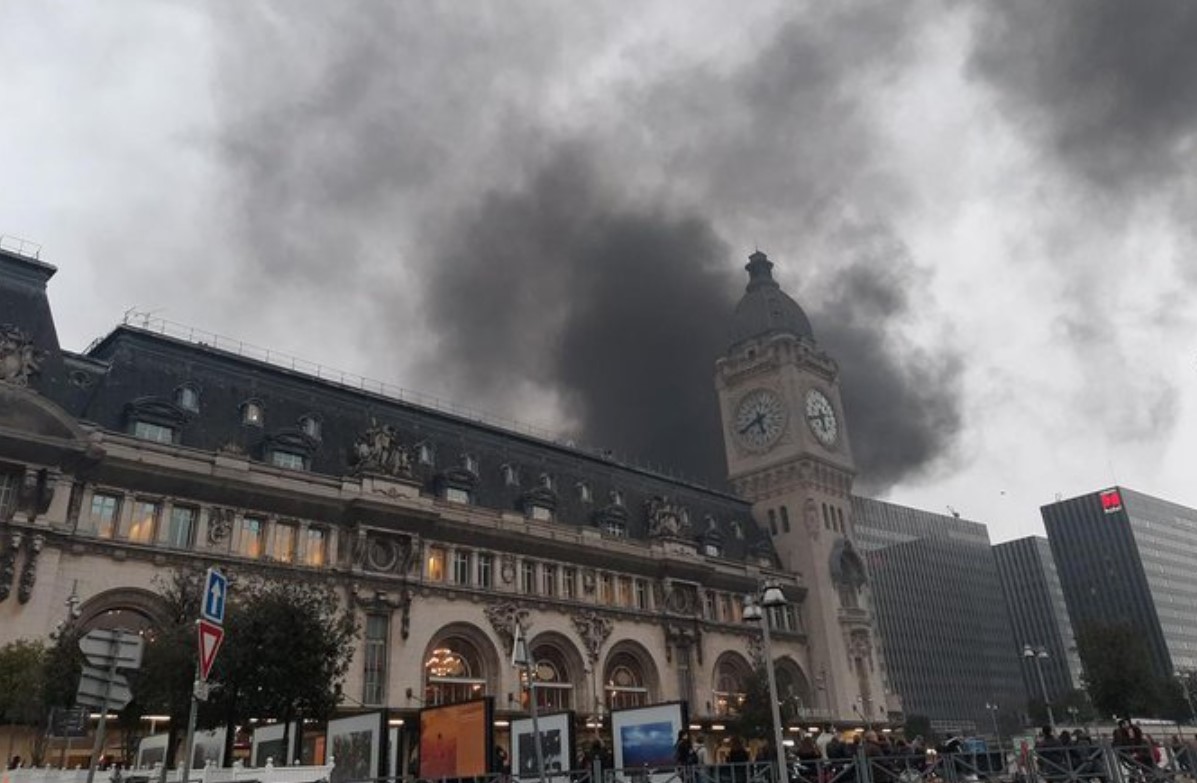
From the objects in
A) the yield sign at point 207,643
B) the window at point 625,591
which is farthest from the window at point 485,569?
the yield sign at point 207,643

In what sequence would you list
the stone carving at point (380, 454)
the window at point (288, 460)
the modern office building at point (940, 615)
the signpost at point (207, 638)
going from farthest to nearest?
1. the modern office building at point (940, 615)
2. the stone carving at point (380, 454)
3. the window at point (288, 460)
4. the signpost at point (207, 638)

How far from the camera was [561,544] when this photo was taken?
6488 centimetres

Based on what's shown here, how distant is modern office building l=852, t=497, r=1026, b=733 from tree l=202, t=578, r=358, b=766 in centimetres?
12710

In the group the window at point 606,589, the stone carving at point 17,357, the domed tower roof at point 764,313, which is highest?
the domed tower roof at point 764,313

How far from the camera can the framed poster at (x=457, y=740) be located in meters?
26.1

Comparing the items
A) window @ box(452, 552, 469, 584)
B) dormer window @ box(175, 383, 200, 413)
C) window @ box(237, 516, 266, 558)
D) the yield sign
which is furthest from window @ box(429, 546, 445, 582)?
the yield sign

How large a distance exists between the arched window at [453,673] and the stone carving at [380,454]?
11.2 metres

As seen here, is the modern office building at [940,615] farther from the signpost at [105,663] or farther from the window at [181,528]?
the signpost at [105,663]

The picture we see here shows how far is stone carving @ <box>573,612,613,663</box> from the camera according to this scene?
207 feet

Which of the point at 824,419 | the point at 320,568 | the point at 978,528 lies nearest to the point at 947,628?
the point at 978,528

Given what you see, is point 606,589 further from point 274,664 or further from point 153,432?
point 274,664

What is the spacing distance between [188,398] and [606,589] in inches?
1257

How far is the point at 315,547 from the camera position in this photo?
2078 inches

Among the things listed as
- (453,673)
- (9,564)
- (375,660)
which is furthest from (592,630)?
(9,564)
